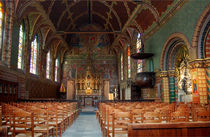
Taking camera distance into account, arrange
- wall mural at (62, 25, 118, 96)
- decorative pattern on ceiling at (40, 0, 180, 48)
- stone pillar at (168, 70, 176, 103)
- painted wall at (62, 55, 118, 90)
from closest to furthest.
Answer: stone pillar at (168, 70, 176, 103) < decorative pattern on ceiling at (40, 0, 180, 48) < painted wall at (62, 55, 118, 90) < wall mural at (62, 25, 118, 96)

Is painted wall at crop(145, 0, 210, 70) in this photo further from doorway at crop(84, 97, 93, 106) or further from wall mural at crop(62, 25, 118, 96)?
wall mural at crop(62, 25, 118, 96)

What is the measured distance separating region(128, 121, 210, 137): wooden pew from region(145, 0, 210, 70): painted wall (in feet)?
34.6

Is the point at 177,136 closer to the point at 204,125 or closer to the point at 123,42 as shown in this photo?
the point at 204,125

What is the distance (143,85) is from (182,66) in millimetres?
3802

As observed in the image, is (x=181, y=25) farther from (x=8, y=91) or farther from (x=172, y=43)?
(x=8, y=91)

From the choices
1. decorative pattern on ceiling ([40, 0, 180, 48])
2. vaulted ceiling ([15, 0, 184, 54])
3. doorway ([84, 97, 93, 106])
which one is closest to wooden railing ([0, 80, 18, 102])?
vaulted ceiling ([15, 0, 184, 54])

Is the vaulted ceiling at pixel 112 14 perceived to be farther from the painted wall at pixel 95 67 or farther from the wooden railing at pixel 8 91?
the wooden railing at pixel 8 91

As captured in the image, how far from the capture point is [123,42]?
93.2 ft

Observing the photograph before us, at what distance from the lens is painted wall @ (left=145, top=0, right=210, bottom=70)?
11.6 meters

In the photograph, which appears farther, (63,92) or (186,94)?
(63,92)

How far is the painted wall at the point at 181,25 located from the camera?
38.0ft

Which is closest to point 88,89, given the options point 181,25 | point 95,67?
point 95,67

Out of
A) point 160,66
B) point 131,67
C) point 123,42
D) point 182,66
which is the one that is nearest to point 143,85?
point 160,66

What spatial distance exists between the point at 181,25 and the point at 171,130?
12.5 m
